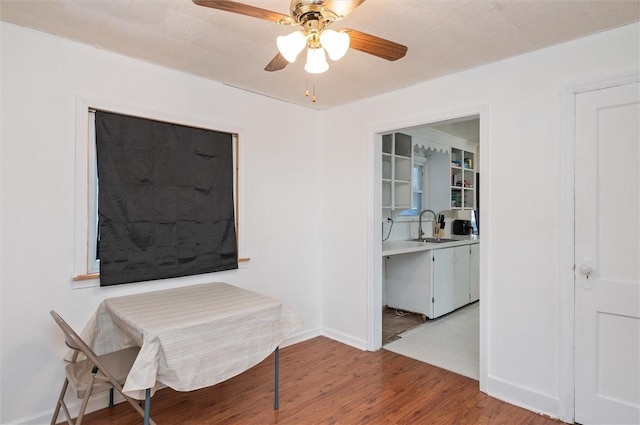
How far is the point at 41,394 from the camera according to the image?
2.28 meters

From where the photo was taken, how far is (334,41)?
1575mm

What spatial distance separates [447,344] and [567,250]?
5.61 ft

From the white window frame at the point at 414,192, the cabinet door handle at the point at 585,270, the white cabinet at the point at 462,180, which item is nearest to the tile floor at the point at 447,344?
the cabinet door handle at the point at 585,270

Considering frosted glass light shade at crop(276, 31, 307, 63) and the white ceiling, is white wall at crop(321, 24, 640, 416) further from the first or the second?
frosted glass light shade at crop(276, 31, 307, 63)

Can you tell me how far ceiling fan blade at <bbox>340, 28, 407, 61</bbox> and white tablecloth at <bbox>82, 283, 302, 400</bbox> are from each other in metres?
1.65

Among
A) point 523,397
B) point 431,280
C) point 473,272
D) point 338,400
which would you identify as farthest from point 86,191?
point 473,272

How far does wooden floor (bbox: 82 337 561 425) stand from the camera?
93.4 inches

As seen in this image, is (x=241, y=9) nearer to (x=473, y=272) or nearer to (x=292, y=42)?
(x=292, y=42)

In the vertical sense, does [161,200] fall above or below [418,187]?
below

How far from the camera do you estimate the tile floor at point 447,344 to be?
3203 millimetres

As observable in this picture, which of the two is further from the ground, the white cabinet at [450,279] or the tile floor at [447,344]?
the white cabinet at [450,279]

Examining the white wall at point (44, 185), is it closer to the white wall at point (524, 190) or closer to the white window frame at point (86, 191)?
the white window frame at point (86, 191)

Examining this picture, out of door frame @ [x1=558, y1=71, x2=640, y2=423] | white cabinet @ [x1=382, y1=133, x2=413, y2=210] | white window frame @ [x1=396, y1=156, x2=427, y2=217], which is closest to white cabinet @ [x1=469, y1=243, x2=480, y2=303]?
white window frame @ [x1=396, y1=156, x2=427, y2=217]

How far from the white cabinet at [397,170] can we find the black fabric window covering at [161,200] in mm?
2053
